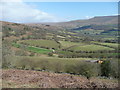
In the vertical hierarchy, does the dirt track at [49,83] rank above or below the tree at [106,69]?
above

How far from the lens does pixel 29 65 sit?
808 inches

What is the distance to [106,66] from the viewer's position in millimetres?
17344

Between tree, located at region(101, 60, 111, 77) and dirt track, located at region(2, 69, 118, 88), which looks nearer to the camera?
dirt track, located at region(2, 69, 118, 88)

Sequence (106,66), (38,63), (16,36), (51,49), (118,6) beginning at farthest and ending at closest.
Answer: (16,36), (51,49), (38,63), (106,66), (118,6)

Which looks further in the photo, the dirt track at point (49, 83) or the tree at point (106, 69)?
the tree at point (106, 69)

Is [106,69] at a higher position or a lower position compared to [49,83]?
lower

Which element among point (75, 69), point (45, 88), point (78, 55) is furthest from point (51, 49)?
point (45, 88)

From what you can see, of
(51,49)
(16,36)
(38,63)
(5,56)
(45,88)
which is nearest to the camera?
(45,88)

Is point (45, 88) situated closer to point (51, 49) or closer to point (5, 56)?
point (5, 56)

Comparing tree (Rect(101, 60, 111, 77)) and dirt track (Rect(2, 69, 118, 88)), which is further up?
dirt track (Rect(2, 69, 118, 88))

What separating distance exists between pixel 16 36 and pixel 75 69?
35.9m

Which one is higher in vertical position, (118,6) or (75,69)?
(118,6)

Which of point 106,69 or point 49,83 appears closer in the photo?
point 49,83

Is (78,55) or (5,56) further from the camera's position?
(78,55)
